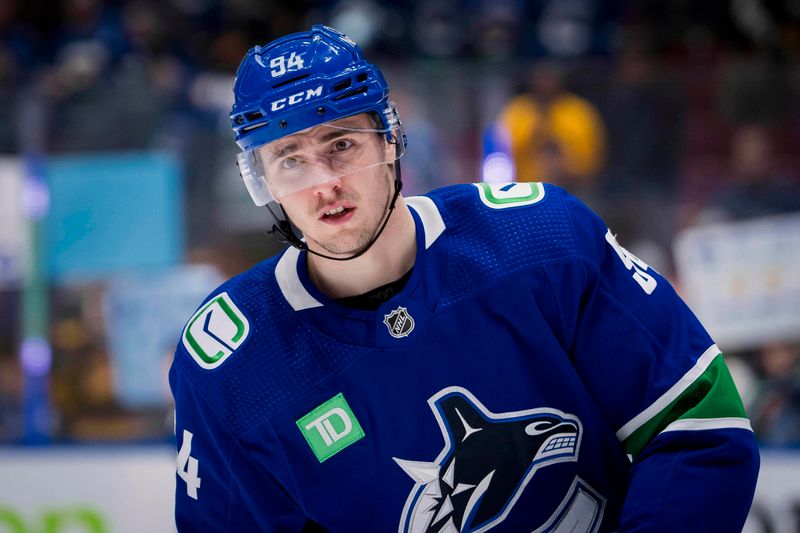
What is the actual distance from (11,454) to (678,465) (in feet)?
9.39

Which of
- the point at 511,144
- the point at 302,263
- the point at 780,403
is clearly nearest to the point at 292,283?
the point at 302,263

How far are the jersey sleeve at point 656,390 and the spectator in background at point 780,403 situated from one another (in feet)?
6.38

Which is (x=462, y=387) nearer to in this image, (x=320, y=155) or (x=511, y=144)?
(x=320, y=155)

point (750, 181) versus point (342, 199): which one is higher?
point (342, 199)

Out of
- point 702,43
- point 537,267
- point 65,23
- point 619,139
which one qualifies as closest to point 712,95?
point 619,139

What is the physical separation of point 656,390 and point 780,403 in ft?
6.75

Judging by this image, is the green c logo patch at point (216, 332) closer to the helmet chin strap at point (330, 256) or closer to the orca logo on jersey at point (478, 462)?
the helmet chin strap at point (330, 256)

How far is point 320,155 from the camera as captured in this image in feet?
5.49

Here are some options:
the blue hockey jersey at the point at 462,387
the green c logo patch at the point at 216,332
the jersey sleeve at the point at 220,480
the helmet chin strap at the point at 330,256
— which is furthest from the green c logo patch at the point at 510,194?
the jersey sleeve at the point at 220,480

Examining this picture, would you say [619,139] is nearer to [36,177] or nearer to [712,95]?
[712,95]

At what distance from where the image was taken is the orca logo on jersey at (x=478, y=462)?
66.9 inches

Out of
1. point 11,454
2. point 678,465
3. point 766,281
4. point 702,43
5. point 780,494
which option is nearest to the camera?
point 678,465

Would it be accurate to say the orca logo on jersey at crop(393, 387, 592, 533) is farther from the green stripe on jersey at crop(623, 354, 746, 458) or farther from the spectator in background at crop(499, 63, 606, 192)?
the spectator in background at crop(499, 63, 606, 192)

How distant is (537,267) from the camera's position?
169 cm
